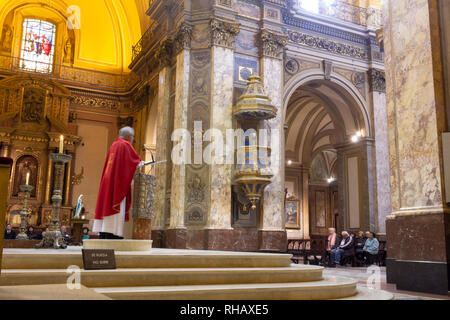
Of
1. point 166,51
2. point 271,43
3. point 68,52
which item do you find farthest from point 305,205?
point 68,52

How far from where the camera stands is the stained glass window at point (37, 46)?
17.5m

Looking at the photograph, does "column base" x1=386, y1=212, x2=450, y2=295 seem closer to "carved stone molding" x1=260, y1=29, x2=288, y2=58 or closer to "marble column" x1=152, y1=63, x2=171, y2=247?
"marble column" x1=152, y1=63, x2=171, y2=247

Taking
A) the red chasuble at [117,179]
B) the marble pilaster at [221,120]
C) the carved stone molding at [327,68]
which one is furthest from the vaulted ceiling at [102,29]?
the red chasuble at [117,179]

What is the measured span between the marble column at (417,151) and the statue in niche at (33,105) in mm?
13747

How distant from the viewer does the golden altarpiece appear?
614 inches

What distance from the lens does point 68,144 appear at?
16.5m

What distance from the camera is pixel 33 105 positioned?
16219 mm

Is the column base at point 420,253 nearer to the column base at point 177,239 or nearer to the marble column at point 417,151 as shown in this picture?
the marble column at point 417,151

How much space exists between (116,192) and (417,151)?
400cm

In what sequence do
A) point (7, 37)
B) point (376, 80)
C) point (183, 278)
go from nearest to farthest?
point (183, 278), point (376, 80), point (7, 37)

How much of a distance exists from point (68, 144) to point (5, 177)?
48.0ft

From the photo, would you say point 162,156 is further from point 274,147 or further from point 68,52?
point 68,52

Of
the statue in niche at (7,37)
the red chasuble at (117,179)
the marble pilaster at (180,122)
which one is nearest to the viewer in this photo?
the red chasuble at (117,179)
